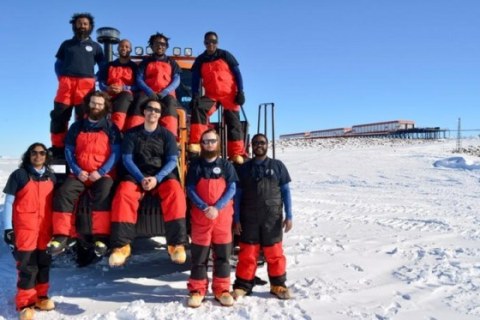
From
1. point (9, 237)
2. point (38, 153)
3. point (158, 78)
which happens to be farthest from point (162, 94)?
point (9, 237)

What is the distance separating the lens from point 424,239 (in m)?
6.64

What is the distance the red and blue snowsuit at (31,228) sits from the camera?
3.80 meters

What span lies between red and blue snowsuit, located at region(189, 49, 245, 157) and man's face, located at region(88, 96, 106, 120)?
1.37 metres

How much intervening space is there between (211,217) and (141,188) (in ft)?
2.57

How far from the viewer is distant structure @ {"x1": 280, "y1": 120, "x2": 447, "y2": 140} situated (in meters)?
49.3

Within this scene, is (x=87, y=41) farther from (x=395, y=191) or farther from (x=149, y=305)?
(x=395, y=191)

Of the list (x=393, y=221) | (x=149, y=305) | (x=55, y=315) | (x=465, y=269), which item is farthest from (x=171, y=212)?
(x=393, y=221)

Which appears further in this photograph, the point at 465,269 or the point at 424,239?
the point at 424,239

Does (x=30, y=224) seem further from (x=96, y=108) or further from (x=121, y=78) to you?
(x=121, y=78)

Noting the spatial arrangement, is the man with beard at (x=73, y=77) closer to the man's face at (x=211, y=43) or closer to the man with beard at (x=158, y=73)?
the man with beard at (x=158, y=73)

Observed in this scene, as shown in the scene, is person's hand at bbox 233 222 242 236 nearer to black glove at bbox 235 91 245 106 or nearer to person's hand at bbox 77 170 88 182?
person's hand at bbox 77 170 88 182

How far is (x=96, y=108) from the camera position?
434 centimetres

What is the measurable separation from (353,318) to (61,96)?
14.2 feet

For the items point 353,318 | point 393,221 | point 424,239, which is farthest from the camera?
point 393,221
